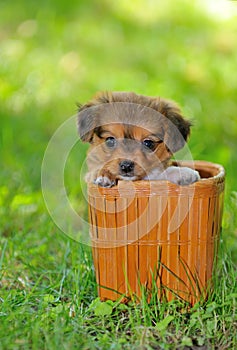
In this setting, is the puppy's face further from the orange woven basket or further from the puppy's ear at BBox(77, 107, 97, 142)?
the orange woven basket

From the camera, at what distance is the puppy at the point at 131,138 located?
3.78 m

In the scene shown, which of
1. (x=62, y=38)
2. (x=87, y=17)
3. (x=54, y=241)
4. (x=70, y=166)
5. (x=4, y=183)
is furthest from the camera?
(x=87, y=17)

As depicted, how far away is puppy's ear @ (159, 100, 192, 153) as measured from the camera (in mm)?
3928

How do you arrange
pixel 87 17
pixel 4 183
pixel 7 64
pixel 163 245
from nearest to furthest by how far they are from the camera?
1. pixel 163 245
2. pixel 4 183
3. pixel 7 64
4. pixel 87 17

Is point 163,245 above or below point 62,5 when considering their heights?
below

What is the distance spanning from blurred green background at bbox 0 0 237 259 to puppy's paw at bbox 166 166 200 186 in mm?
826

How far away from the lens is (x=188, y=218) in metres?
3.65

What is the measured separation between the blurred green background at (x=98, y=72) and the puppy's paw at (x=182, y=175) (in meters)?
0.83

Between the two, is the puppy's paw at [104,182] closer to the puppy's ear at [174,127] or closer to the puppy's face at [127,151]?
the puppy's face at [127,151]

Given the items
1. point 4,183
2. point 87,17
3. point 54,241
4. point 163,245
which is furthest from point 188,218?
point 87,17

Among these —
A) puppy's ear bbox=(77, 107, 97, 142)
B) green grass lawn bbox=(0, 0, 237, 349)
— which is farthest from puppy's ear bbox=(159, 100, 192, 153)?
green grass lawn bbox=(0, 0, 237, 349)

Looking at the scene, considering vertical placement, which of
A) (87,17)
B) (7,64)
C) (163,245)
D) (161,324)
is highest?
(87,17)

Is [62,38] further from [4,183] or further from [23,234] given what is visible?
[23,234]

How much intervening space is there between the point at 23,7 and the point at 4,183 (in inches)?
215
